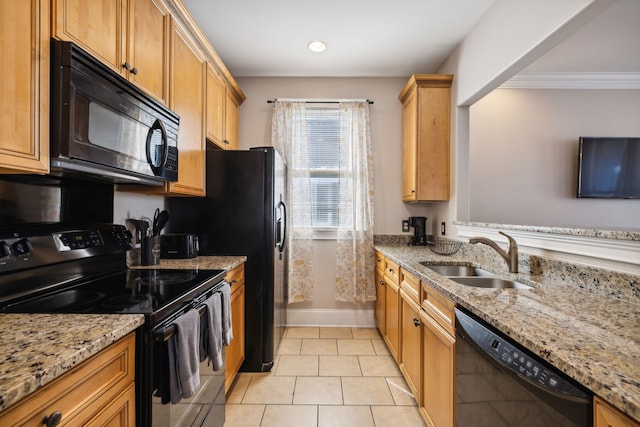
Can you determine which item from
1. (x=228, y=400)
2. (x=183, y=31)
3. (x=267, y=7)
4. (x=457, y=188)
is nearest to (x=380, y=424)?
(x=228, y=400)

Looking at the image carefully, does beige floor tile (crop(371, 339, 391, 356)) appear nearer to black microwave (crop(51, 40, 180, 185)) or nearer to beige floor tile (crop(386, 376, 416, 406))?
beige floor tile (crop(386, 376, 416, 406))

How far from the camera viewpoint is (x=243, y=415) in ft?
5.91

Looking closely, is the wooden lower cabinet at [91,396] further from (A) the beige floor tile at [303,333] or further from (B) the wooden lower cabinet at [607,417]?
(A) the beige floor tile at [303,333]

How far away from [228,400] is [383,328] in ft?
4.73

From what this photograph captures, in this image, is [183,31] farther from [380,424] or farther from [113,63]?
[380,424]

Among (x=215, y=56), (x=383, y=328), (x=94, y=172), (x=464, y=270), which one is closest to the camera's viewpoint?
(x=94, y=172)

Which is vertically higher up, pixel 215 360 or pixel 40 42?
pixel 40 42

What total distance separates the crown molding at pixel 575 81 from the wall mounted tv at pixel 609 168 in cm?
53

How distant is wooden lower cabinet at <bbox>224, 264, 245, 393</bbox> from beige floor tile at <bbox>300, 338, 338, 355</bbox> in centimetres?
65

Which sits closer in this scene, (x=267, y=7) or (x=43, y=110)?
(x=43, y=110)

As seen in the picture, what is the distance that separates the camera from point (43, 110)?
0.93 metres

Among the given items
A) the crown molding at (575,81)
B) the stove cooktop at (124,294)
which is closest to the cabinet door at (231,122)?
the stove cooktop at (124,294)

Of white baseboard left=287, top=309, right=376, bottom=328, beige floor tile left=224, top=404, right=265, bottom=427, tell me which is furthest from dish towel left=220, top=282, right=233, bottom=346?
white baseboard left=287, top=309, right=376, bottom=328

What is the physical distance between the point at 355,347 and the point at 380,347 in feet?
0.75
